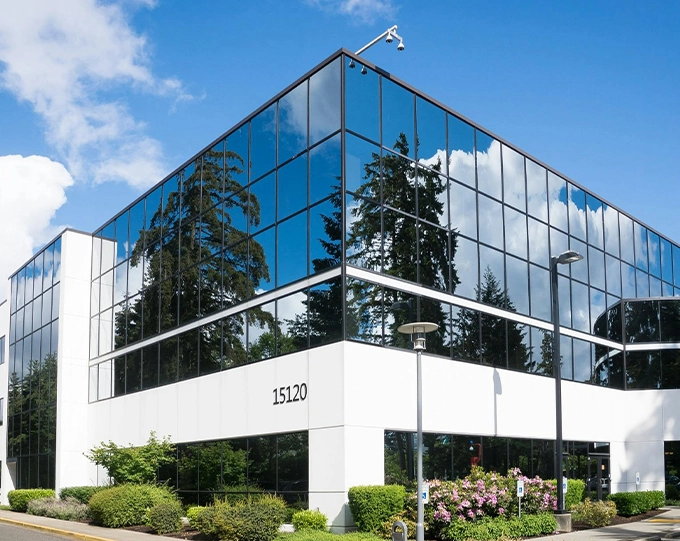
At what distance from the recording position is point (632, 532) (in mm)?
23594

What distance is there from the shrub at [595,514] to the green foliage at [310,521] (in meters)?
9.73

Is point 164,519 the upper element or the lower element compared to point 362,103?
lower

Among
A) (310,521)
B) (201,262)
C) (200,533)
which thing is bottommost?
(200,533)

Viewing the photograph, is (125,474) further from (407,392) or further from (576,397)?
(576,397)

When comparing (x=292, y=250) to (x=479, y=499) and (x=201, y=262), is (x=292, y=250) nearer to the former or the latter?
(x=201, y=262)

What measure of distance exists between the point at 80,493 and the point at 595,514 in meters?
21.2

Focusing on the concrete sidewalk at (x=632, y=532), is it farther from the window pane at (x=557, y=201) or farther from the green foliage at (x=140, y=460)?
the green foliage at (x=140, y=460)

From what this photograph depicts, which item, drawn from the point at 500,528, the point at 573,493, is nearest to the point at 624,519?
the point at 573,493

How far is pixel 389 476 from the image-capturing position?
2261 cm

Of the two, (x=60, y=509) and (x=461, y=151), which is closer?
(x=461, y=151)

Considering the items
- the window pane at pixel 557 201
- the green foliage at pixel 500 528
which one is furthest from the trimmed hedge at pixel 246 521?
the window pane at pixel 557 201

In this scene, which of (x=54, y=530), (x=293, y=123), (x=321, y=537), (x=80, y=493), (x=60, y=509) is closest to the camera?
(x=321, y=537)

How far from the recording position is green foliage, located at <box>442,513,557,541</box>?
2019 centimetres

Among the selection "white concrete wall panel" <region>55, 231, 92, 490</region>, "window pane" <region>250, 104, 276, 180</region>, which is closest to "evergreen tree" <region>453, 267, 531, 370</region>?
"window pane" <region>250, 104, 276, 180</region>
